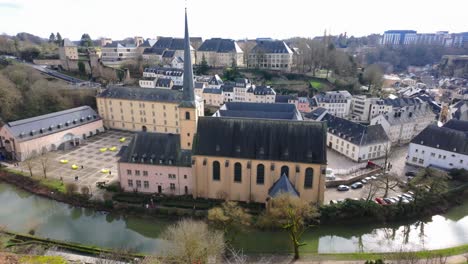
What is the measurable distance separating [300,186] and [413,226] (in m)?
14.1

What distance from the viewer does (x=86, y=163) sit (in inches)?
1941

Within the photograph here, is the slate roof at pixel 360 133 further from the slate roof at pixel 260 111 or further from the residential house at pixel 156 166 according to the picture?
the residential house at pixel 156 166

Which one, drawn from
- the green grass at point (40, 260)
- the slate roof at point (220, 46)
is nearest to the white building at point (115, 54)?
the slate roof at point (220, 46)

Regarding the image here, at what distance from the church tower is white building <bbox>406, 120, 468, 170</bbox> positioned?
36990 mm

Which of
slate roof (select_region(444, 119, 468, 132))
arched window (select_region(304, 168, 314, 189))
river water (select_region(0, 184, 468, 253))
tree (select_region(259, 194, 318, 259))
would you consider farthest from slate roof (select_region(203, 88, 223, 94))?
tree (select_region(259, 194, 318, 259))

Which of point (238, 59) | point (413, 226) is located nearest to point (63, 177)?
point (413, 226)

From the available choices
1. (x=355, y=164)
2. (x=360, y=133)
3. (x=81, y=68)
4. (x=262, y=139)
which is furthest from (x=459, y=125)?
(x=81, y=68)

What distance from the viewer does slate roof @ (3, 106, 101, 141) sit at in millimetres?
49688

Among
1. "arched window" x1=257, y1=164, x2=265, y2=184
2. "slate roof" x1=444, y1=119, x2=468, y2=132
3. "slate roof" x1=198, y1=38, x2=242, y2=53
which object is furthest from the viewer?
"slate roof" x1=198, y1=38, x2=242, y2=53

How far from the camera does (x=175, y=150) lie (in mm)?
38938

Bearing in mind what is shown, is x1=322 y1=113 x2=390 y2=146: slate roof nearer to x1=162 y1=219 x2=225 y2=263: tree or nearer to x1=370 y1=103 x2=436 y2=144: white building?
x1=370 y1=103 x2=436 y2=144: white building

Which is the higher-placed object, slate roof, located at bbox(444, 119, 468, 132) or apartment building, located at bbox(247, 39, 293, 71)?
apartment building, located at bbox(247, 39, 293, 71)

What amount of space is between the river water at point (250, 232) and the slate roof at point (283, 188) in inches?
173

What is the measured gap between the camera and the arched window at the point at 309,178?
116 ft
